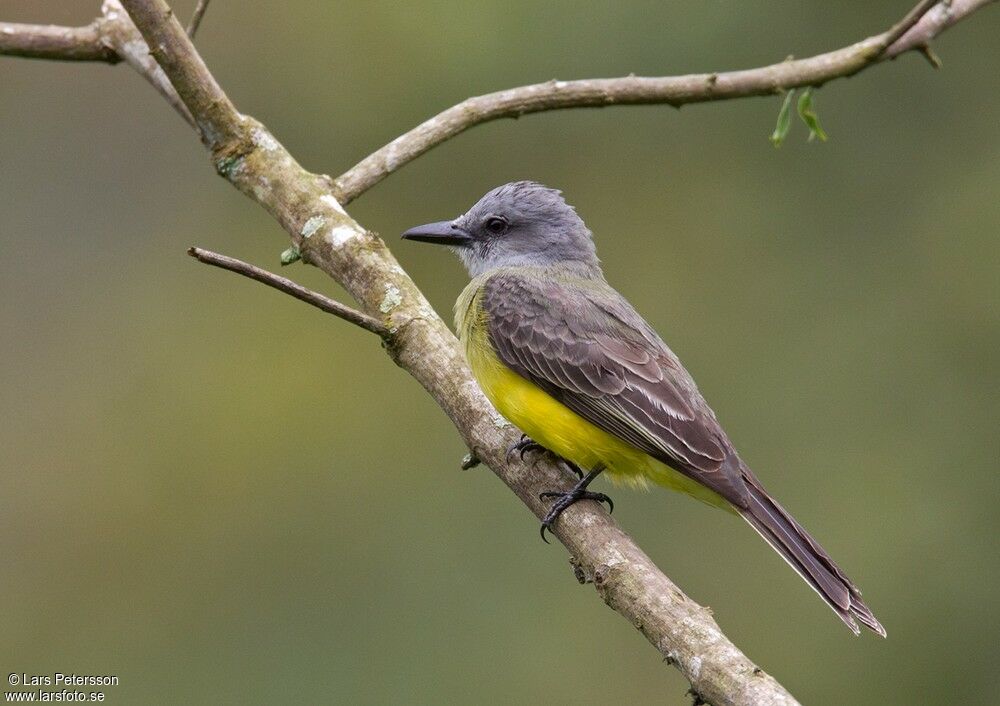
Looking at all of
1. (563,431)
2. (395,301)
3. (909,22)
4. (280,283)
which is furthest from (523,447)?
(909,22)

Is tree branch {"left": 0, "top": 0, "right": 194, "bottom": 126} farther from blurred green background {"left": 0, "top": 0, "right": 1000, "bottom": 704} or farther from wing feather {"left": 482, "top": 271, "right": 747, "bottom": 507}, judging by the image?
blurred green background {"left": 0, "top": 0, "right": 1000, "bottom": 704}

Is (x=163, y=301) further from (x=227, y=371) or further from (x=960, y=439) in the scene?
(x=960, y=439)

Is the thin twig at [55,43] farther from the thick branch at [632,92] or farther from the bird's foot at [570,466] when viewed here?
the bird's foot at [570,466]

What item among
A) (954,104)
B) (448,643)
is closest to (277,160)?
(448,643)

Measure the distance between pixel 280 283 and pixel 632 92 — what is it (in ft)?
6.77

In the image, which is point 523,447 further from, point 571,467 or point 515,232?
point 515,232

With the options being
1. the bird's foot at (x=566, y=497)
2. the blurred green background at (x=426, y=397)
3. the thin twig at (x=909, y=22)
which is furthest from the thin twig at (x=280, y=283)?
the blurred green background at (x=426, y=397)

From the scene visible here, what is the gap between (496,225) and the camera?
6.48m

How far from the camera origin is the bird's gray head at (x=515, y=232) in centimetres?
644

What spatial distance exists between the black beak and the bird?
1 centimetres

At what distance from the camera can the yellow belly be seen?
17.4ft

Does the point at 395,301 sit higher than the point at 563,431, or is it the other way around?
the point at 395,301

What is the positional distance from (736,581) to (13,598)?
4923mm

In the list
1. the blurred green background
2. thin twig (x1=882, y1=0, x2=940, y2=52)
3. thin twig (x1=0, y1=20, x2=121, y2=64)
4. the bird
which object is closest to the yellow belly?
the bird
